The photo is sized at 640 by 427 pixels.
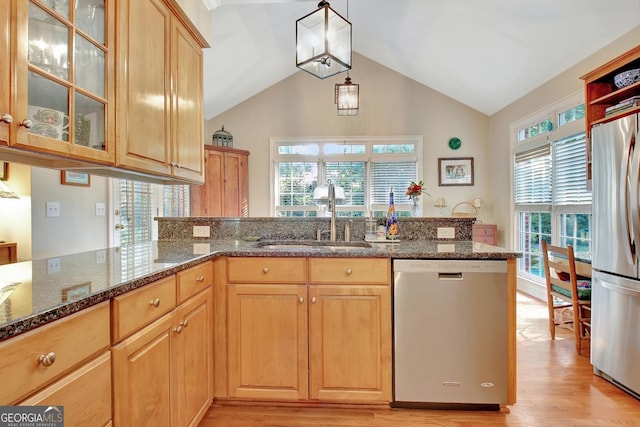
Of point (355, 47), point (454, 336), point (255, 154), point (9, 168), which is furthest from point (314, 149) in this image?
point (454, 336)

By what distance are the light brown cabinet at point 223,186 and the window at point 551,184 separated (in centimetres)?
410

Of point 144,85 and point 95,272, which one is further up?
point 144,85

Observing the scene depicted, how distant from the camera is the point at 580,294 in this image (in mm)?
2453

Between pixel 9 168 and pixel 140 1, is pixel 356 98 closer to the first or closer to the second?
pixel 140 1

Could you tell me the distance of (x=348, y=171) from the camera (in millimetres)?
5688

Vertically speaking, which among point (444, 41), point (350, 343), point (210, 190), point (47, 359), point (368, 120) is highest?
point (444, 41)

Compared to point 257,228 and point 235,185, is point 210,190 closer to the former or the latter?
point 235,185

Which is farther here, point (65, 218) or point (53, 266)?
point (65, 218)

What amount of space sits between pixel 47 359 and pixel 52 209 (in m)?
2.84

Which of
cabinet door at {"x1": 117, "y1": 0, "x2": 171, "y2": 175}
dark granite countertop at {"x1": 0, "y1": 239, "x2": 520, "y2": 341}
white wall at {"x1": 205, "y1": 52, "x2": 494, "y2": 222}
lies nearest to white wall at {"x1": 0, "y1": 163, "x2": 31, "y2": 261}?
dark granite countertop at {"x1": 0, "y1": 239, "x2": 520, "y2": 341}

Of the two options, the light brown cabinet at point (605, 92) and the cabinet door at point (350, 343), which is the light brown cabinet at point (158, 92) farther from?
the light brown cabinet at point (605, 92)

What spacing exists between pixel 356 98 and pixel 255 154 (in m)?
2.39

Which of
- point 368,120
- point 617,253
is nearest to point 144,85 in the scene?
point 617,253

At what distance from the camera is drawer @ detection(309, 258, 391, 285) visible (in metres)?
1.68
